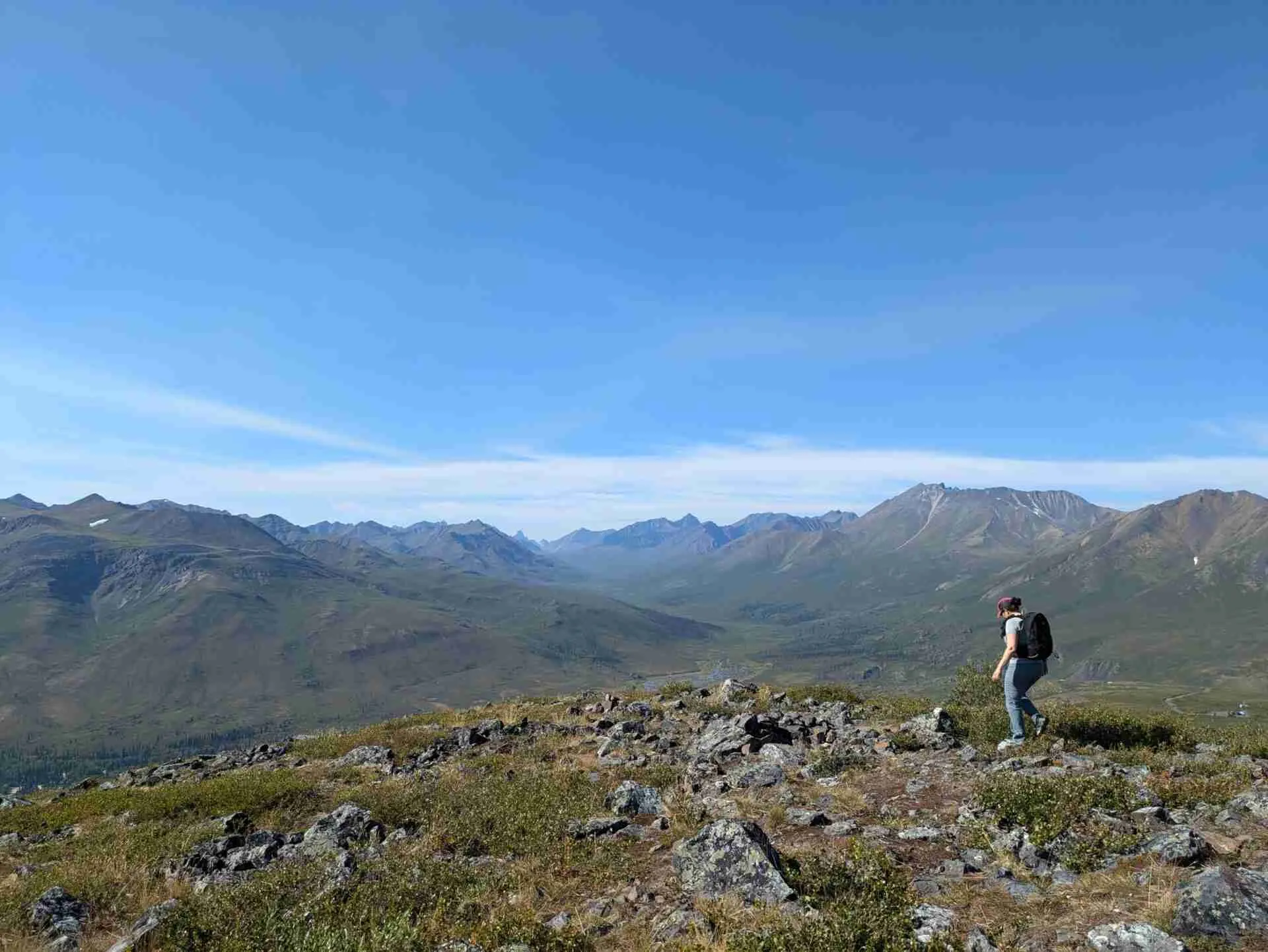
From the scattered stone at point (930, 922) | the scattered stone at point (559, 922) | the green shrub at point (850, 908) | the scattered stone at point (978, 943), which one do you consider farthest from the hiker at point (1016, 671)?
the scattered stone at point (559, 922)

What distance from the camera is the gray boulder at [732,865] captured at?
32.3ft

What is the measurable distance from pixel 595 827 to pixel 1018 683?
36.0 ft

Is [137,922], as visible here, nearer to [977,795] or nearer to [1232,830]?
[977,795]

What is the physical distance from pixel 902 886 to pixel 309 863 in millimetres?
10441

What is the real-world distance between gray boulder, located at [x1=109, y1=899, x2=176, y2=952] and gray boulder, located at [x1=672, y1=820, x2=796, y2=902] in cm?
793

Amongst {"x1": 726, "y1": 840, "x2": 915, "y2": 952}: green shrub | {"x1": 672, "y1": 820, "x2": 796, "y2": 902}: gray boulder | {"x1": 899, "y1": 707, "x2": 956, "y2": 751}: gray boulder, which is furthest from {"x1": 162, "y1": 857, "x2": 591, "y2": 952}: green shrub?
{"x1": 899, "y1": 707, "x2": 956, "y2": 751}: gray boulder

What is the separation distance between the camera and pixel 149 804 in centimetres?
1895

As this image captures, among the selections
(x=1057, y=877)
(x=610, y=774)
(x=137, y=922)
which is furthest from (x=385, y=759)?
(x=1057, y=877)

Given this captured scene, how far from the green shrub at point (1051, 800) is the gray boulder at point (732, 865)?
4.29 meters

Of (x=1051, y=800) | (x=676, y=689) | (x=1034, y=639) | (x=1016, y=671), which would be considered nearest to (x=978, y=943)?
(x=1051, y=800)

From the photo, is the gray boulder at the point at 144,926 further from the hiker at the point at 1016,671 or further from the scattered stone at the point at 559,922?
the hiker at the point at 1016,671

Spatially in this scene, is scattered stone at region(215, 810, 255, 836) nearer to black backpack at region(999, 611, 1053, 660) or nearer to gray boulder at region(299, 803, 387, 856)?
gray boulder at region(299, 803, 387, 856)

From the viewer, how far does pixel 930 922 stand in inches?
340

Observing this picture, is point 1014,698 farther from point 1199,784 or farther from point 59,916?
point 59,916
